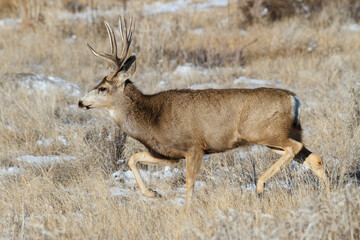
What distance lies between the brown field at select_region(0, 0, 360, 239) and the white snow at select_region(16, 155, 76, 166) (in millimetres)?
39

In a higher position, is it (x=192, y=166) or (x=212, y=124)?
(x=212, y=124)

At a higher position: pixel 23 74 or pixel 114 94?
pixel 114 94

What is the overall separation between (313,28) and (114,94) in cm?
1094

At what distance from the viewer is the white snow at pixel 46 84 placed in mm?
10766

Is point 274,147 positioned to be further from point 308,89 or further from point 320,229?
point 308,89

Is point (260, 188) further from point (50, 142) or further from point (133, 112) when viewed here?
point (50, 142)

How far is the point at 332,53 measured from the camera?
13.7 m

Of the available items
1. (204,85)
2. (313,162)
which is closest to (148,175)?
(313,162)

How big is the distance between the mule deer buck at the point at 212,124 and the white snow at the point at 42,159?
139 cm

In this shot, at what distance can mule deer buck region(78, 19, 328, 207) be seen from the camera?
5953mm

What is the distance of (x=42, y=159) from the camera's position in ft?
24.8

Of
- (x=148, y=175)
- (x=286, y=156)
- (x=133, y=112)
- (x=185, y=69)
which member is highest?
(x=133, y=112)

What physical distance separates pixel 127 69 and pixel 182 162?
5.76ft

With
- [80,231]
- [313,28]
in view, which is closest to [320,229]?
[80,231]
